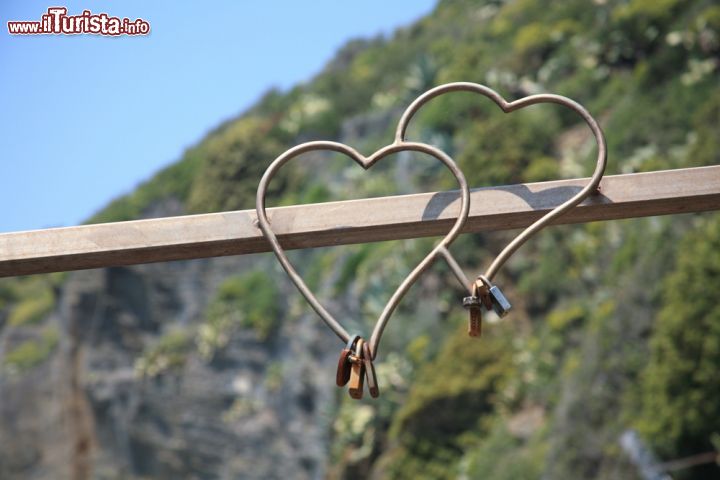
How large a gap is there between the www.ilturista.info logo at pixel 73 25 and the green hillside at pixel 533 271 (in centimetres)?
611

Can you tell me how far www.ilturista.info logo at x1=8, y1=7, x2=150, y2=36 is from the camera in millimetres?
4617

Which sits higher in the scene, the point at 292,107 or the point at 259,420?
the point at 292,107

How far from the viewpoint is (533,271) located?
1625cm

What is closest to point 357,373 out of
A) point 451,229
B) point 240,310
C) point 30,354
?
point 451,229

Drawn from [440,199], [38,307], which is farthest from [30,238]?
[38,307]

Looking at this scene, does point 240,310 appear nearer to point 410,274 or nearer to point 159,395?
point 159,395

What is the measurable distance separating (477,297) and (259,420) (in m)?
20.3

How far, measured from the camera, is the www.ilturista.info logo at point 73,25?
4.62 m

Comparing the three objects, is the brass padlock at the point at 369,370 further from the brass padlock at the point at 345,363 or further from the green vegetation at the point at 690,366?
the green vegetation at the point at 690,366

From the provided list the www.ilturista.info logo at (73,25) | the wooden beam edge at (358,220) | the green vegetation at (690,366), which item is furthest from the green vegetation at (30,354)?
the wooden beam edge at (358,220)

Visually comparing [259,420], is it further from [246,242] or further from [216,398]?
[246,242]

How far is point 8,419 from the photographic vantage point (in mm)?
27609

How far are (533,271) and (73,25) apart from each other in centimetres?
1221

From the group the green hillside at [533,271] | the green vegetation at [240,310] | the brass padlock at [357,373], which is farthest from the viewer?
the green vegetation at [240,310]
